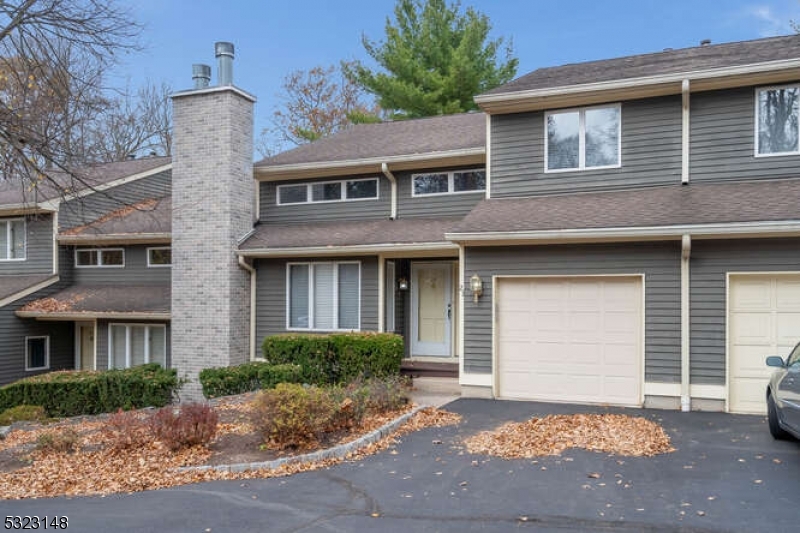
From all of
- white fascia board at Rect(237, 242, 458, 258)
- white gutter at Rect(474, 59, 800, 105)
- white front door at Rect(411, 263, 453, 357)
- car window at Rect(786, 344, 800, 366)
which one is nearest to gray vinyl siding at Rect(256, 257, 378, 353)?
white fascia board at Rect(237, 242, 458, 258)

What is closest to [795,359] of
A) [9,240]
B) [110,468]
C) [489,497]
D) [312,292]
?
[489,497]

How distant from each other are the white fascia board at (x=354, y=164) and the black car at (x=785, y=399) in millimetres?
6817

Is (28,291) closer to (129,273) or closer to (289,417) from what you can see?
(129,273)

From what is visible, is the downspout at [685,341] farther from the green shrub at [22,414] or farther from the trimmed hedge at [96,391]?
the green shrub at [22,414]

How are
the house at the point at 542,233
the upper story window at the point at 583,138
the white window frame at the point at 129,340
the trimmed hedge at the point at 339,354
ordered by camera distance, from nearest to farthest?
1. the house at the point at 542,233
2. the upper story window at the point at 583,138
3. the trimmed hedge at the point at 339,354
4. the white window frame at the point at 129,340

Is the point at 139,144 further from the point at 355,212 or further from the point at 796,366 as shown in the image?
the point at 796,366

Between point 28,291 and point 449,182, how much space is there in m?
12.2

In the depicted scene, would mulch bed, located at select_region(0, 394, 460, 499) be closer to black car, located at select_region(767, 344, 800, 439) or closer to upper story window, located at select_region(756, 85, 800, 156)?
black car, located at select_region(767, 344, 800, 439)

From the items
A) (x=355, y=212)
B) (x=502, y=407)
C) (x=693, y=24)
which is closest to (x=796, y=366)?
(x=502, y=407)

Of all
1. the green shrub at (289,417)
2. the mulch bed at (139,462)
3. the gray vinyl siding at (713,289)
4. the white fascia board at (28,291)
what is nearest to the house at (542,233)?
the gray vinyl siding at (713,289)

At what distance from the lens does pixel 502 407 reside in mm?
9977

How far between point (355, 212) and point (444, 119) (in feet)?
12.5

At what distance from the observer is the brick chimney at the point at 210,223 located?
45.1 feet

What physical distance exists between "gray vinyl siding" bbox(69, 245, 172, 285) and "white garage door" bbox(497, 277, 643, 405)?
1019cm
